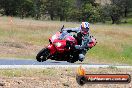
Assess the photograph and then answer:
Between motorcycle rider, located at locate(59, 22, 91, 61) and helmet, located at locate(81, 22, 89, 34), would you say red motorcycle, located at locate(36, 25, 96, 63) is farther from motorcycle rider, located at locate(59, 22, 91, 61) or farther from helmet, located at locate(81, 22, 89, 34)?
helmet, located at locate(81, 22, 89, 34)

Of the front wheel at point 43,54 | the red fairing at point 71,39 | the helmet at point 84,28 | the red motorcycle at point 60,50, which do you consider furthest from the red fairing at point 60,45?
the helmet at point 84,28

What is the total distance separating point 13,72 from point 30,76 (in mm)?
765

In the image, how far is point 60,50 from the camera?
780cm

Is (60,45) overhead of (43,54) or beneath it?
overhead

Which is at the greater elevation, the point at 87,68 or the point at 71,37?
the point at 71,37

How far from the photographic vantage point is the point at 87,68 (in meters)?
18.0

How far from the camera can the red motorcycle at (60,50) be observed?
777 cm

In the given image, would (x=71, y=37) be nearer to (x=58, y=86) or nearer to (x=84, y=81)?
(x=84, y=81)

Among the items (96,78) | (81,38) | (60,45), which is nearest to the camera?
(96,78)

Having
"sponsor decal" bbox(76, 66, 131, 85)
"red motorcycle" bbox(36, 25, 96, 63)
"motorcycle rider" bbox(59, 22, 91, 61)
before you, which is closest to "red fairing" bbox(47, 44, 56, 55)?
"red motorcycle" bbox(36, 25, 96, 63)

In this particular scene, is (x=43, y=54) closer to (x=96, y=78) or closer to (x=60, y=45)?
(x=60, y=45)

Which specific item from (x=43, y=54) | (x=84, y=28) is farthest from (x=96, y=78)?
(x=43, y=54)

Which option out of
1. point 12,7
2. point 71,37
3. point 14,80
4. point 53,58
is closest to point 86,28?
point 71,37

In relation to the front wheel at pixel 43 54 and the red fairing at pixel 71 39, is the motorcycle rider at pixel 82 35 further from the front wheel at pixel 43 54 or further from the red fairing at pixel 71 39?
the front wheel at pixel 43 54
